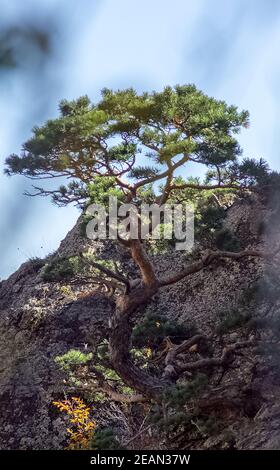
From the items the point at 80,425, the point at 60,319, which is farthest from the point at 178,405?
the point at 60,319

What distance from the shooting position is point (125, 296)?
10.0 meters

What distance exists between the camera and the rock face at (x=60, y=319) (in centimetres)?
1122

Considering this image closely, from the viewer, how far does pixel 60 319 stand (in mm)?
13914

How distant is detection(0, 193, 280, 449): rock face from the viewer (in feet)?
36.8

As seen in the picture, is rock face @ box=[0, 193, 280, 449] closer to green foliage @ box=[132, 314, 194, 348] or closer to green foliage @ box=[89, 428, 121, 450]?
green foliage @ box=[132, 314, 194, 348]

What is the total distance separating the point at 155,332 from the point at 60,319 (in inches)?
150

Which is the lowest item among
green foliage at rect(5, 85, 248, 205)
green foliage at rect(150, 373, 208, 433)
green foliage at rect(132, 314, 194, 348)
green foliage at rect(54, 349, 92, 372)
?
green foliage at rect(150, 373, 208, 433)

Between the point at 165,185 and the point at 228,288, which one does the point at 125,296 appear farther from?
the point at 228,288

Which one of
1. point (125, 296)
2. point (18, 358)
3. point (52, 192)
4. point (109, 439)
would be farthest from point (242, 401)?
point (18, 358)

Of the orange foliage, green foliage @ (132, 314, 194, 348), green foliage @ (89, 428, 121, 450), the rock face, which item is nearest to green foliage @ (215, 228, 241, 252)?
the rock face

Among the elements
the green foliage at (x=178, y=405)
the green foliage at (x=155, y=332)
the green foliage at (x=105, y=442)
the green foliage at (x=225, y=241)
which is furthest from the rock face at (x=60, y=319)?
the green foliage at (x=105, y=442)

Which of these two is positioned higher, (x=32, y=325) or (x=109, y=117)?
(x=109, y=117)

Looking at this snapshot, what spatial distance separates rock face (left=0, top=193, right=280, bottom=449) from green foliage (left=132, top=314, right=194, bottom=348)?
2.49ft
